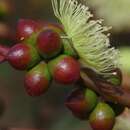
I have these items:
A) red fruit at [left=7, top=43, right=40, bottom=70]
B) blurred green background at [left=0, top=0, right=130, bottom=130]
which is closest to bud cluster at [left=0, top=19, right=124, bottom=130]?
red fruit at [left=7, top=43, right=40, bottom=70]

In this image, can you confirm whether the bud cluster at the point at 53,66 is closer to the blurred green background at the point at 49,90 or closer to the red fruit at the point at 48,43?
the red fruit at the point at 48,43

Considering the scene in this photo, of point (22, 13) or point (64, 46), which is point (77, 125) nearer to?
point (22, 13)

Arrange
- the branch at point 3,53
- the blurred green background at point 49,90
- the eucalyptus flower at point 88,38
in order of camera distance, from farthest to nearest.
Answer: the blurred green background at point 49,90
the eucalyptus flower at point 88,38
the branch at point 3,53

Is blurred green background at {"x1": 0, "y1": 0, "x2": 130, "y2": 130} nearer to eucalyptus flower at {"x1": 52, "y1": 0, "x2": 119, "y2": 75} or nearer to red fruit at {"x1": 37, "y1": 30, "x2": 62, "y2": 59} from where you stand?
eucalyptus flower at {"x1": 52, "y1": 0, "x2": 119, "y2": 75}

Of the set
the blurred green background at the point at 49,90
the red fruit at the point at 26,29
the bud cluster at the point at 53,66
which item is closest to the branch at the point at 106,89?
Answer: the bud cluster at the point at 53,66

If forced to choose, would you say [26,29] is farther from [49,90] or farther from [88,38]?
[49,90]

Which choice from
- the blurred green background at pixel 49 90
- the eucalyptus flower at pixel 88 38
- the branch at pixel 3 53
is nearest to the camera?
the branch at pixel 3 53
